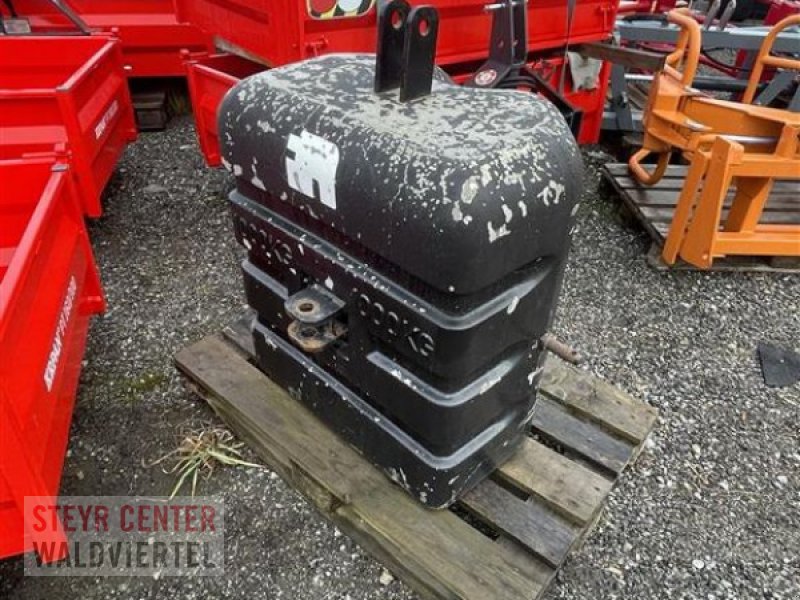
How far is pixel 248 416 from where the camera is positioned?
206cm

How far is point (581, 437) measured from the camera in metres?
2.07

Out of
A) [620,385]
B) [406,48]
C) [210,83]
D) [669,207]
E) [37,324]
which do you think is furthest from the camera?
[669,207]

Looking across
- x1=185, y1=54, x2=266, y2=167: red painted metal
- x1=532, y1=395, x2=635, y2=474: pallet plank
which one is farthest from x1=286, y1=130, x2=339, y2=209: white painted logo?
x1=185, y1=54, x2=266, y2=167: red painted metal

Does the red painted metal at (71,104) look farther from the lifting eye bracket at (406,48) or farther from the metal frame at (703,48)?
the metal frame at (703,48)

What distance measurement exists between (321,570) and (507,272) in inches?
45.6

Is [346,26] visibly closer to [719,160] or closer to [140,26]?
[719,160]

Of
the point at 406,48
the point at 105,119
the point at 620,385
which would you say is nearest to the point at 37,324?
the point at 406,48

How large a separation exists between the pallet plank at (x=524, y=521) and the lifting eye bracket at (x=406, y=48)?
1160 millimetres

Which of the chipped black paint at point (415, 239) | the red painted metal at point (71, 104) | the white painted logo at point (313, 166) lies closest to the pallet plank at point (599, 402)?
the chipped black paint at point (415, 239)

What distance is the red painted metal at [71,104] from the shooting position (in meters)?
2.94

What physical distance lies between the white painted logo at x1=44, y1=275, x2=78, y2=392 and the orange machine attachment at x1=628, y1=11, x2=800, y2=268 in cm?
273

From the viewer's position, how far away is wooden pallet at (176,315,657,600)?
169 cm

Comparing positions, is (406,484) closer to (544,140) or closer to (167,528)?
(167,528)

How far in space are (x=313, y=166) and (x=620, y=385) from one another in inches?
70.3
